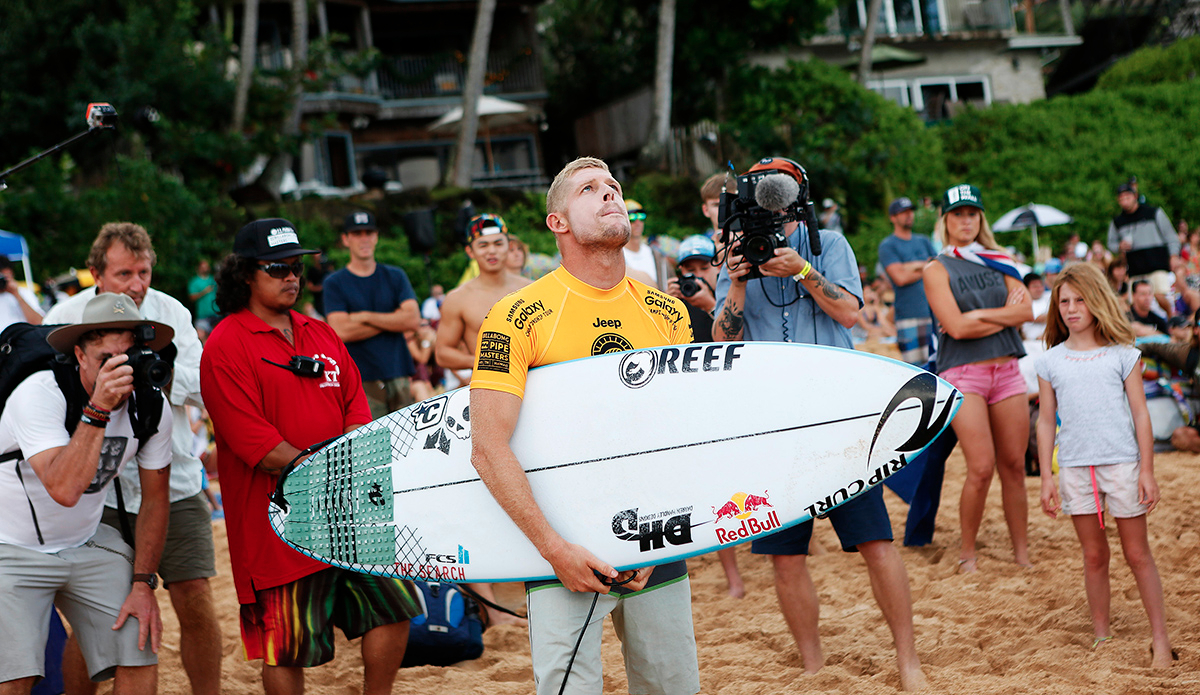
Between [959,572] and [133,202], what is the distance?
1222 centimetres

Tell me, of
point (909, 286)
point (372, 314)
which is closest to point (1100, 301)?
point (909, 286)

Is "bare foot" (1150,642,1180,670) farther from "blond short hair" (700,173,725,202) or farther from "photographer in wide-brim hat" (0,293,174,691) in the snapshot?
"photographer in wide-brim hat" (0,293,174,691)

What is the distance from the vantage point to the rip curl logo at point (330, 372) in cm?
334

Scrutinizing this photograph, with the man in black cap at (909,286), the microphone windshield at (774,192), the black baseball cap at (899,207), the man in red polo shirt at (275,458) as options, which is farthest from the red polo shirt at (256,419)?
the black baseball cap at (899,207)

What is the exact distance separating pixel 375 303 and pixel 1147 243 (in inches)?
341

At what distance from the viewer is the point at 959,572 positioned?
460cm

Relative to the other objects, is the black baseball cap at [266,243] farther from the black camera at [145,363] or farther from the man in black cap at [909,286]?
the man in black cap at [909,286]

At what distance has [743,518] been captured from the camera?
2.54m

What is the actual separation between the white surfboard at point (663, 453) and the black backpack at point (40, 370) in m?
0.92

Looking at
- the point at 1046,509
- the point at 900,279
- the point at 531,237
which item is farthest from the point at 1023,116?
the point at 1046,509

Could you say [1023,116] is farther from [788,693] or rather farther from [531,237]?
[788,693]

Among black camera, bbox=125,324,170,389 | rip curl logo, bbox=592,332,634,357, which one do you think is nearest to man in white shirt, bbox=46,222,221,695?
black camera, bbox=125,324,170,389

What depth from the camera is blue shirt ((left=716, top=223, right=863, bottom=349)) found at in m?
3.52

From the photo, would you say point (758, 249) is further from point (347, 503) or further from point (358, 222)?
point (358, 222)
